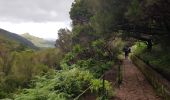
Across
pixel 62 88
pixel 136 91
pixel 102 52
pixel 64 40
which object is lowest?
pixel 136 91

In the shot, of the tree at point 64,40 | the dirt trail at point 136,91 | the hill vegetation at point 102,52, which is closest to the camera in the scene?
the hill vegetation at point 102,52

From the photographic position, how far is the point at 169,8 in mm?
13328

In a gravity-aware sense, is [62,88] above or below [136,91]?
above

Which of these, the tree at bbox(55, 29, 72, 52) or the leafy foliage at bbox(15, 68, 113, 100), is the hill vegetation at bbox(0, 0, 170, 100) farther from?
the tree at bbox(55, 29, 72, 52)

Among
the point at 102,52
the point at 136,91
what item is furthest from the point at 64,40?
the point at 136,91

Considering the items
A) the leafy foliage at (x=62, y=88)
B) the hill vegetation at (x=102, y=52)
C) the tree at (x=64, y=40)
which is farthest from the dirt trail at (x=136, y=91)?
the tree at (x=64, y=40)

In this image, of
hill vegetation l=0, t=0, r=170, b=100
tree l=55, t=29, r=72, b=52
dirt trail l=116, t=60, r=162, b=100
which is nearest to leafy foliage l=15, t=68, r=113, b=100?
hill vegetation l=0, t=0, r=170, b=100

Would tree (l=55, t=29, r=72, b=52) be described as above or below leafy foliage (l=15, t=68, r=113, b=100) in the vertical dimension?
above

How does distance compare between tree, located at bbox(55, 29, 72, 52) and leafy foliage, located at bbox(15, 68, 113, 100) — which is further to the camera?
tree, located at bbox(55, 29, 72, 52)

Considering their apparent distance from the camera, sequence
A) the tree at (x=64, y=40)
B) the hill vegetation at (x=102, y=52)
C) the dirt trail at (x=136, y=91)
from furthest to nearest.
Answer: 1. the tree at (x=64, y=40)
2. the dirt trail at (x=136, y=91)
3. the hill vegetation at (x=102, y=52)

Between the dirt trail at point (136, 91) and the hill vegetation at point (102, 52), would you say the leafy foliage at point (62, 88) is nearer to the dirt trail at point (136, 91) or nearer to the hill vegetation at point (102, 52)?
the hill vegetation at point (102, 52)

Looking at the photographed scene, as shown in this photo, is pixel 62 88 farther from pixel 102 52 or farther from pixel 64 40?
pixel 64 40

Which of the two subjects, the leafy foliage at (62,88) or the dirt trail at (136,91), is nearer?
the leafy foliage at (62,88)

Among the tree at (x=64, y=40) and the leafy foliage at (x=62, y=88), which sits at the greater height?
the tree at (x=64, y=40)
